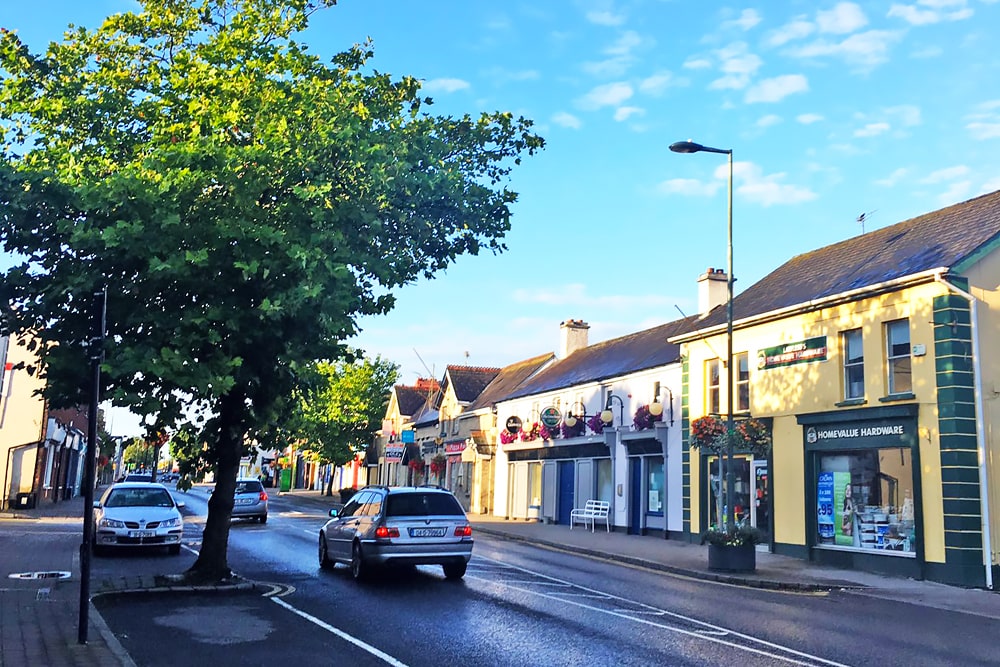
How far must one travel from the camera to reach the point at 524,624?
1090 centimetres

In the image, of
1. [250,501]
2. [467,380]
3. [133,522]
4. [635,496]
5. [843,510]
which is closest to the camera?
[133,522]

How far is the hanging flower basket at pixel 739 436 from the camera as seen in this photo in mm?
22375

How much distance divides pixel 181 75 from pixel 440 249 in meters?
4.79

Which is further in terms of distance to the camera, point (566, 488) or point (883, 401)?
point (566, 488)

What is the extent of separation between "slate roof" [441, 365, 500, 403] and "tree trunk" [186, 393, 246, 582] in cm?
3411

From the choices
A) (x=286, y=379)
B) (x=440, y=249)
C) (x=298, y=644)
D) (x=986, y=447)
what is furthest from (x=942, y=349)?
(x=298, y=644)

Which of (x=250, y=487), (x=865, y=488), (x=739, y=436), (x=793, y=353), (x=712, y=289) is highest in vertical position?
(x=712, y=289)

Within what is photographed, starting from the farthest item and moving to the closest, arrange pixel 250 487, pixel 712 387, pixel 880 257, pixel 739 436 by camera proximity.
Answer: pixel 250 487
pixel 712 387
pixel 739 436
pixel 880 257

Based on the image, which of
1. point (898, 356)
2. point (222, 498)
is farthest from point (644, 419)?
point (222, 498)

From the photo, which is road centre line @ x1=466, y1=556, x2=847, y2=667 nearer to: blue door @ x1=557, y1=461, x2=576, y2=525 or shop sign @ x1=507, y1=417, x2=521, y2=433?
blue door @ x1=557, y1=461, x2=576, y2=525

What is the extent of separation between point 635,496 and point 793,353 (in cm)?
992

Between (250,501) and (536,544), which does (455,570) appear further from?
(250,501)

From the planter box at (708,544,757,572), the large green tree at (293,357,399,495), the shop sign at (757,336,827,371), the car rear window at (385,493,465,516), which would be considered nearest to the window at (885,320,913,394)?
the shop sign at (757,336,827,371)

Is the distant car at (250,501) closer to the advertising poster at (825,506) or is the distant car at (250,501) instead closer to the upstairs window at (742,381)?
the upstairs window at (742,381)
